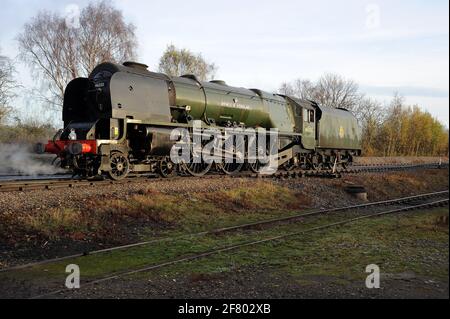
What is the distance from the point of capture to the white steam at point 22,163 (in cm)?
2161

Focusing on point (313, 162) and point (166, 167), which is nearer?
point (166, 167)

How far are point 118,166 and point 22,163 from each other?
1120 centimetres

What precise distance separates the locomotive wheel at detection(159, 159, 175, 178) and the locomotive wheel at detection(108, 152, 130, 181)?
1482 mm

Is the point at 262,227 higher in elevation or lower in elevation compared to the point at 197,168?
lower

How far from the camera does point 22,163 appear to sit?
22.4 metres

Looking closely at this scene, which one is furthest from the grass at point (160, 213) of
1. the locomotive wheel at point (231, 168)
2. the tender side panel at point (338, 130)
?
the tender side panel at point (338, 130)

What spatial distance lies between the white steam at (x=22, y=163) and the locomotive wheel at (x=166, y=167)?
26.3 ft

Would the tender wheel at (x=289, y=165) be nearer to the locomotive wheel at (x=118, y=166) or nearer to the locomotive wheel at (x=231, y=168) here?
the locomotive wheel at (x=231, y=168)

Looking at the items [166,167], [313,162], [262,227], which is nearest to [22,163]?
[166,167]

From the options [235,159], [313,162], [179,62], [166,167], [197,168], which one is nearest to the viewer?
[166,167]

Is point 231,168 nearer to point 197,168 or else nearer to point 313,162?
point 197,168

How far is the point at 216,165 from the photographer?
17688 mm

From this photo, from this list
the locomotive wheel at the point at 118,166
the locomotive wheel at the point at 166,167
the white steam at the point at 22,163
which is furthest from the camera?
the white steam at the point at 22,163

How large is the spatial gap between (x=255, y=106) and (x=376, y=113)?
47.5m
